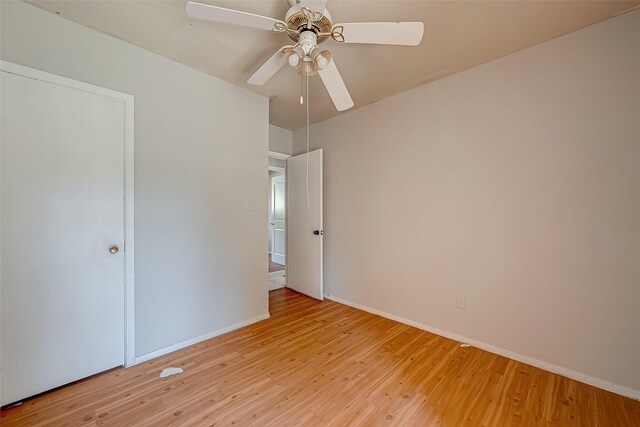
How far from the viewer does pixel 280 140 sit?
3.71 m

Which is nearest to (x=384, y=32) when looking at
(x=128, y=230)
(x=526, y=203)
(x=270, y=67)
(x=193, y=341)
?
(x=270, y=67)

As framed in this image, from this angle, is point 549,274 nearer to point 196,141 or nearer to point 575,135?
point 575,135

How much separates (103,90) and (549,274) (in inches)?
136

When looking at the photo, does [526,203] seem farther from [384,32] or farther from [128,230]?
[128,230]

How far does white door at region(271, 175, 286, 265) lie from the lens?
5770mm

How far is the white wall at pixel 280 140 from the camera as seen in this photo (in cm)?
360

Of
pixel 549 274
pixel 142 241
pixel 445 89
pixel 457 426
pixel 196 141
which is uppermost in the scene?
pixel 445 89

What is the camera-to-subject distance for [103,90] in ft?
5.82

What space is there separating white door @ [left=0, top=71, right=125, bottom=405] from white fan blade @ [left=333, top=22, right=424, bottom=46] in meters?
1.70

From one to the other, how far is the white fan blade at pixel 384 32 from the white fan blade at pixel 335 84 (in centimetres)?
19

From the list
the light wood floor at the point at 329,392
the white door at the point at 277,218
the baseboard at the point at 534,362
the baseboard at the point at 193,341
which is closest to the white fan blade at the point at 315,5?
the light wood floor at the point at 329,392

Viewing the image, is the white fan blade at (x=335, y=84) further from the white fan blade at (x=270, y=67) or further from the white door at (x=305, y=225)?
the white door at (x=305, y=225)

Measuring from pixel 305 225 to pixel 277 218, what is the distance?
2499 mm

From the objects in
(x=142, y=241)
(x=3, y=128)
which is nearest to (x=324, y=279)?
(x=142, y=241)
